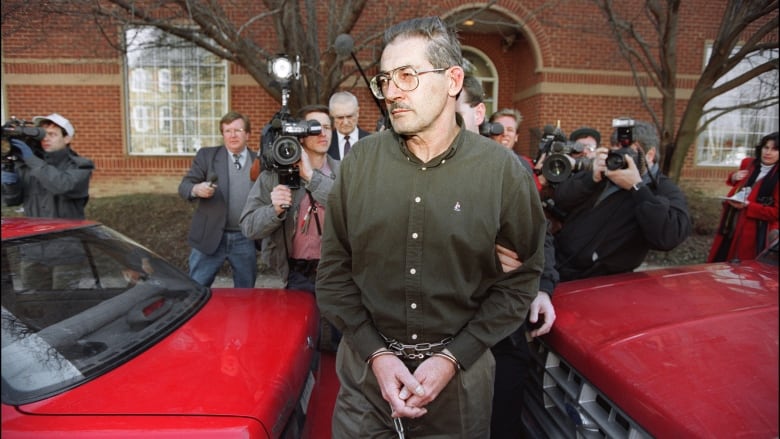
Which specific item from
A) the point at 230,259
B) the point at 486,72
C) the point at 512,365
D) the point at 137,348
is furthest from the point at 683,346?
the point at 486,72

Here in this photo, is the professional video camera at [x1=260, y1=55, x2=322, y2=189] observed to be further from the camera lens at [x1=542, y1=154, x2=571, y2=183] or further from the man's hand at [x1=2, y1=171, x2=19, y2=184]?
the man's hand at [x1=2, y1=171, x2=19, y2=184]

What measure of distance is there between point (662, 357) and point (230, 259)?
3436 mm

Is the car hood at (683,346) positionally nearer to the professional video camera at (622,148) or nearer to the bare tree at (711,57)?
the professional video camera at (622,148)

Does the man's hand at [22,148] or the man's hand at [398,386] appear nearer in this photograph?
the man's hand at [398,386]

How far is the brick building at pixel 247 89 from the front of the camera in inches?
396

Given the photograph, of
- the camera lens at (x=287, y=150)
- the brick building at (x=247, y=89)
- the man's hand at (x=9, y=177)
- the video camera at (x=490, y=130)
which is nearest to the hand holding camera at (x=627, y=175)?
the video camera at (x=490, y=130)

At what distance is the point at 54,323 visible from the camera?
2.06 metres

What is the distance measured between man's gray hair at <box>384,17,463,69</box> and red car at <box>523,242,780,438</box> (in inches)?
41.5

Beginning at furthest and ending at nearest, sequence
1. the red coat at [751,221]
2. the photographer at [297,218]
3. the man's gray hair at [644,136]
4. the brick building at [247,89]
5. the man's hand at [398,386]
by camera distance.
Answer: the brick building at [247,89]
the red coat at [751,221]
the man's gray hair at [644,136]
the photographer at [297,218]
the man's hand at [398,386]

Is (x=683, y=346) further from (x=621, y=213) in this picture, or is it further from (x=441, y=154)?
(x=621, y=213)

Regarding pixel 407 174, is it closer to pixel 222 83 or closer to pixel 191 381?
pixel 191 381

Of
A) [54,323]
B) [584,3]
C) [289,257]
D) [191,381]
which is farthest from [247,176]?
[584,3]

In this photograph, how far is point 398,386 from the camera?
157 centimetres

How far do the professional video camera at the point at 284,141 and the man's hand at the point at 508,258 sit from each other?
4.87 feet
